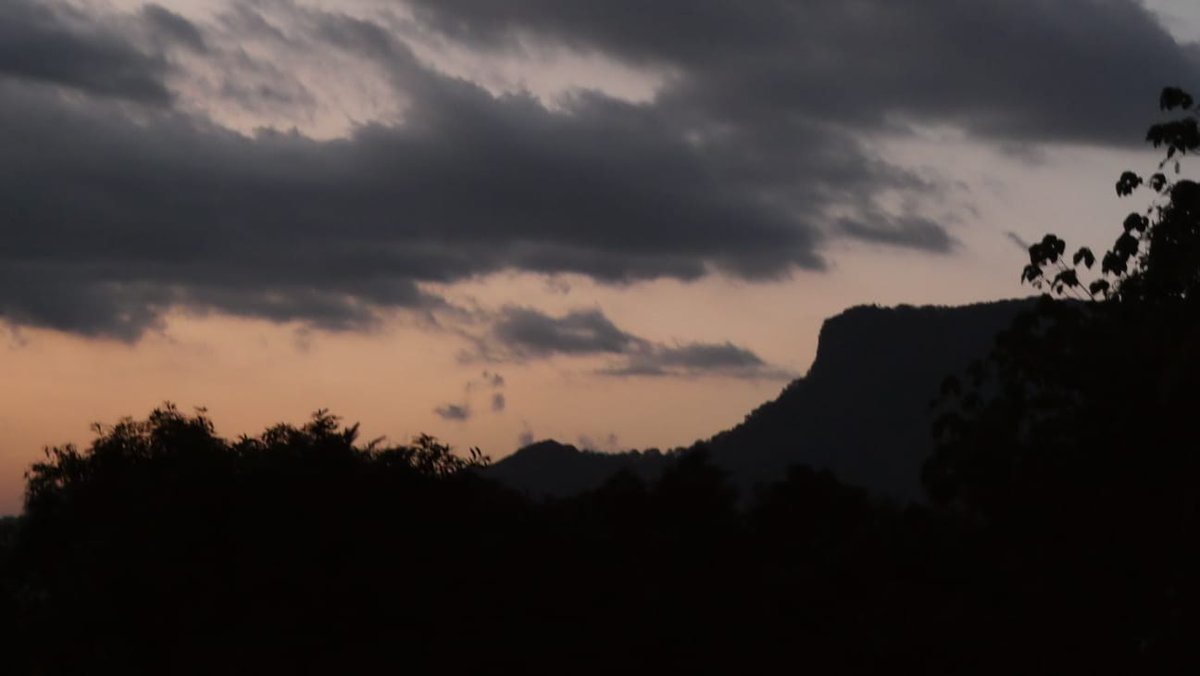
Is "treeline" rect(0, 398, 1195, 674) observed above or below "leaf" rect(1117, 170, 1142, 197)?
below

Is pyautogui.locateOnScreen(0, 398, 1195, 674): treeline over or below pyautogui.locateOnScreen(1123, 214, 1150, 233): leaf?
below

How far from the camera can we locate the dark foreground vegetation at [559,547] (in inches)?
1125

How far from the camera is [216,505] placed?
29.7m

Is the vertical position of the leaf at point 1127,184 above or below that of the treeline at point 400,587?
above

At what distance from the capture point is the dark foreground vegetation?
28.6 metres

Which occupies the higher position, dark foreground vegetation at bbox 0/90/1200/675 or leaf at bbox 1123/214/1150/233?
leaf at bbox 1123/214/1150/233

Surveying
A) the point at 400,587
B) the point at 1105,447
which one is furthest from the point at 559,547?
the point at 1105,447

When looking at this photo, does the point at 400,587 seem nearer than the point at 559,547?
Yes

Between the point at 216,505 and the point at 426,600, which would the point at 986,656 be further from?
the point at 216,505

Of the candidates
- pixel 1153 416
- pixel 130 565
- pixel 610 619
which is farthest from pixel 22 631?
pixel 1153 416

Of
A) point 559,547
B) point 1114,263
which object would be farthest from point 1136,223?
point 559,547

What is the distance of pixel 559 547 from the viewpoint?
114 ft

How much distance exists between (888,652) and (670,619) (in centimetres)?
465

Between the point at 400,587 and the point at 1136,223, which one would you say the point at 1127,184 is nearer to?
the point at 1136,223
